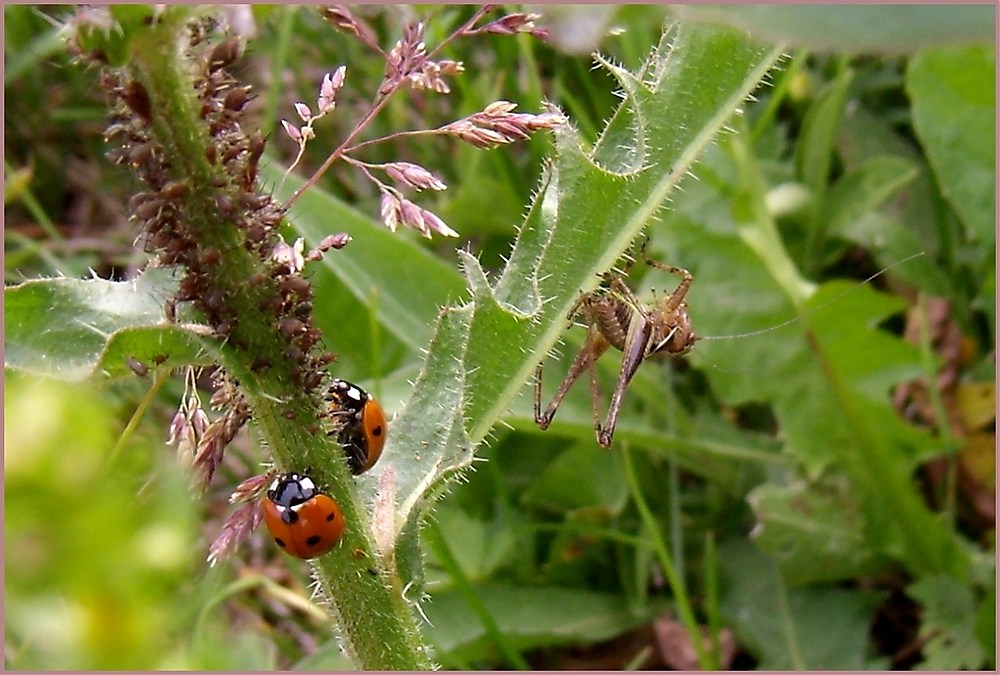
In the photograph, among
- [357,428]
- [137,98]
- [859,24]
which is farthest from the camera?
[357,428]

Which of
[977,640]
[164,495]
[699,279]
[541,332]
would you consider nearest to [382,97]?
[541,332]

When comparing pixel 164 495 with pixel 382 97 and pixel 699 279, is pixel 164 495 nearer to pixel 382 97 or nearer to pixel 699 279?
pixel 382 97

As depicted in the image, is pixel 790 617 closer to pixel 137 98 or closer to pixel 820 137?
pixel 820 137

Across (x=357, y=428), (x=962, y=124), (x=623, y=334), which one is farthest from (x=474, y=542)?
(x=962, y=124)

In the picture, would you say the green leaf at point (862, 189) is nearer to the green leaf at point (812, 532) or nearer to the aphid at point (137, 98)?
the green leaf at point (812, 532)

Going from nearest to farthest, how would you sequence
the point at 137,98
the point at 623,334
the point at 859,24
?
the point at 859,24, the point at 137,98, the point at 623,334

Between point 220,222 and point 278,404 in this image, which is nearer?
point 220,222
